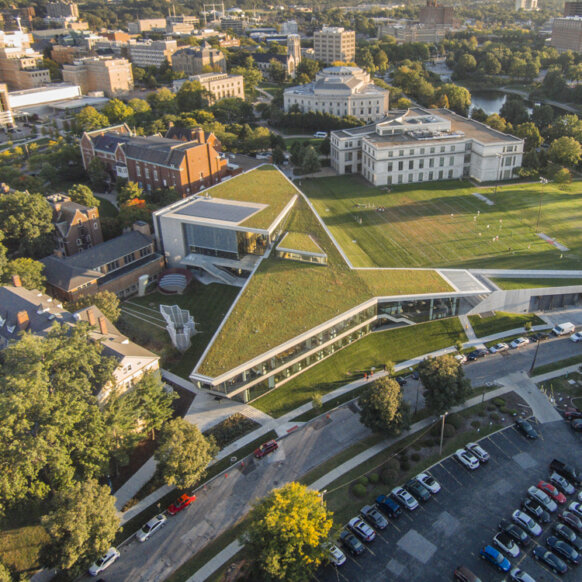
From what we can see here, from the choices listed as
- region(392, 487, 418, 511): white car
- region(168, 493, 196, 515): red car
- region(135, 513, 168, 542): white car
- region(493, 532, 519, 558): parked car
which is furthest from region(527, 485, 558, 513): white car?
region(135, 513, 168, 542): white car

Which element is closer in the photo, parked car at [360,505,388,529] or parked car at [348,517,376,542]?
parked car at [348,517,376,542]

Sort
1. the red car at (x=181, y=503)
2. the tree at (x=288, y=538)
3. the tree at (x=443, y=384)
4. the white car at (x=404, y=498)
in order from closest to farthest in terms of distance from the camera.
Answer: the tree at (x=288, y=538)
the white car at (x=404, y=498)
the red car at (x=181, y=503)
the tree at (x=443, y=384)

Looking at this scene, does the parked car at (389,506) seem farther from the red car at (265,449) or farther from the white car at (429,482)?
the red car at (265,449)

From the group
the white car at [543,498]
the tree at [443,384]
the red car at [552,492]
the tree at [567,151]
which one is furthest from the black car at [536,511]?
the tree at [567,151]

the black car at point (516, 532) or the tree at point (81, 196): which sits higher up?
the tree at point (81, 196)

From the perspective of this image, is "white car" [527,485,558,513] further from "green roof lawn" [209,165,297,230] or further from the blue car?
"green roof lawn" [209,165,297,230]

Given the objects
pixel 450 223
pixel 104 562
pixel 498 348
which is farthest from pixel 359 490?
pixel 450 223

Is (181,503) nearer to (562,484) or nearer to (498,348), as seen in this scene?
(562,484)
